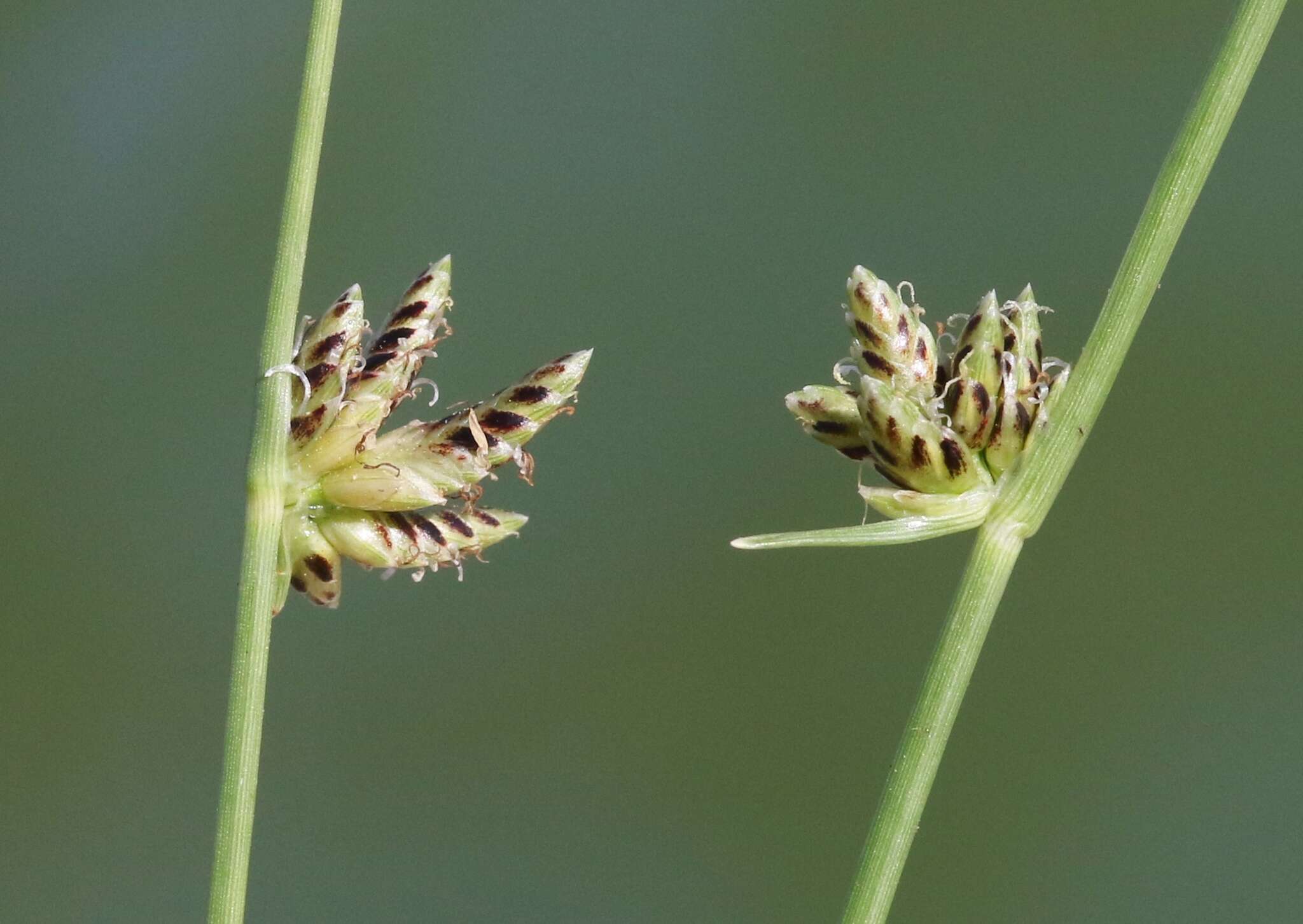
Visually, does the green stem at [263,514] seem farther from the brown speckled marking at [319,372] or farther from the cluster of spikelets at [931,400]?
the cluster of spikelets at [931,400]

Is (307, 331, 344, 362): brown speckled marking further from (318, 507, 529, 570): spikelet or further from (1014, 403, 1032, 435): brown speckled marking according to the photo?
(1014, 403, 1032, 435): brown speckled marking

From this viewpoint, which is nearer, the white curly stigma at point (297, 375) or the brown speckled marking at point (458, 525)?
the white curly stigma at point (297, 375)

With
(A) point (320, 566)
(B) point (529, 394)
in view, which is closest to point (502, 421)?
(B) point (529, 394)

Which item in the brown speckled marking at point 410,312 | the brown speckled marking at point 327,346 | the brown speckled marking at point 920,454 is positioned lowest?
the brown speckled marking at point 920,454

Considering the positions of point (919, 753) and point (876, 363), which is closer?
point (919, 753)

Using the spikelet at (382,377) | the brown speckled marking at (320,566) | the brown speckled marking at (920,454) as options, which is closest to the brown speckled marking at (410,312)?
the spikelet at (382,377)

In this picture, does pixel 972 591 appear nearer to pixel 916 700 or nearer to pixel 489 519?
pixel 916 700

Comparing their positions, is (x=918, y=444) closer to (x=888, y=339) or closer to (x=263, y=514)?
(x=888, y=339)
